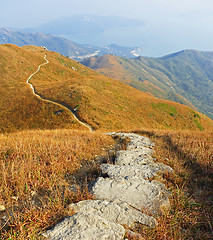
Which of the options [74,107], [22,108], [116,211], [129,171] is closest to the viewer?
[116,211]

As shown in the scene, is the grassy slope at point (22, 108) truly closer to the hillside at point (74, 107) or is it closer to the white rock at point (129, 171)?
the hillside at point (74, 107)

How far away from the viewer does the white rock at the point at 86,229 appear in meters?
2.60

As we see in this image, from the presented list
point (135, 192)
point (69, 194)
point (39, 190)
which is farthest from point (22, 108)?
point (135, 192)

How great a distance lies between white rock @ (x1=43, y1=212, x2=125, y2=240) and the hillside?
28.0 meters

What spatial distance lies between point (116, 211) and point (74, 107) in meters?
36.8

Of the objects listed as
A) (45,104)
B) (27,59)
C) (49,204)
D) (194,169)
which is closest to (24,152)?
(49,204)

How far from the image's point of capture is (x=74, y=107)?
127 ft

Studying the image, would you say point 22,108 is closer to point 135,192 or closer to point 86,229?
point 135,192

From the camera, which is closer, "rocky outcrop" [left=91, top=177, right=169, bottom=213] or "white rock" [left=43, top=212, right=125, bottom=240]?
"white rock" [left=43, top=212, right=125, bottom=240]

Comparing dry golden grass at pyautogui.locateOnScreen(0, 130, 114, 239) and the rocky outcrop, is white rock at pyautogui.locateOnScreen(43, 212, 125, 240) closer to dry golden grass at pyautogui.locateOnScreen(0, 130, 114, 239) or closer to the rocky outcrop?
dry golden grass at pyautogui.locateOnScreen(0, 130, 114, 239)

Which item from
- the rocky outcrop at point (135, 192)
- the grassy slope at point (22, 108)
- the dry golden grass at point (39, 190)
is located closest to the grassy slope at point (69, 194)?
the dry golden grass at point (39, 190)

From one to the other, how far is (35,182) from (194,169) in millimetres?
5497

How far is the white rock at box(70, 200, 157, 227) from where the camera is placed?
10.0ft

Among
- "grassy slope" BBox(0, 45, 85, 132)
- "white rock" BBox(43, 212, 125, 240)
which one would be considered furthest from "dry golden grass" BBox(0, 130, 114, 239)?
"grassy slope" BBox(0, 45, 85, 132)
